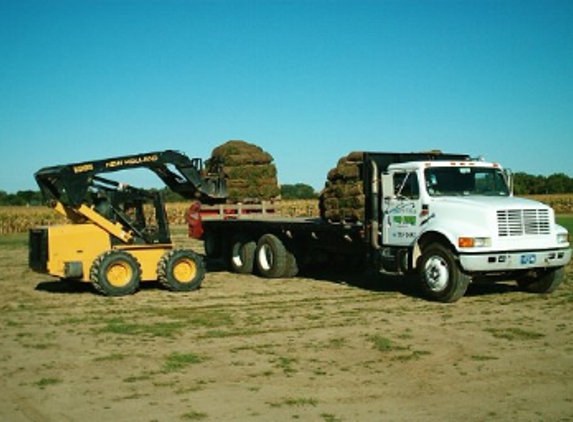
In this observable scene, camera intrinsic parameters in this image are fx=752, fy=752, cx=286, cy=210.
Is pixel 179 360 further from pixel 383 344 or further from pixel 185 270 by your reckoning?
pixel 185 270

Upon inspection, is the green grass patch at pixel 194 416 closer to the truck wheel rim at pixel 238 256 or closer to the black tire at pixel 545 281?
the black tire at pixel 545 281

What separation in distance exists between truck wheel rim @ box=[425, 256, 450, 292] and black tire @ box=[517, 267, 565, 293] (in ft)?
7.33

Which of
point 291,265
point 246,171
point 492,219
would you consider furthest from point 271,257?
point 492,219

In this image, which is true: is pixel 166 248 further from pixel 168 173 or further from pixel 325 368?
pixel 325 368

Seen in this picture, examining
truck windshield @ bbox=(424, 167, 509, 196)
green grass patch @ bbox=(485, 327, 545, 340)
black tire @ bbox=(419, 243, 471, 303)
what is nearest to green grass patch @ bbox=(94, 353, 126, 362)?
green grass patch @ bbox=(485, 327, 545, 340)

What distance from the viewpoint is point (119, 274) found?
15.0 m

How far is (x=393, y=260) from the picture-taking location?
563 inches

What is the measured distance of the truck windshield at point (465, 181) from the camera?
14.0m

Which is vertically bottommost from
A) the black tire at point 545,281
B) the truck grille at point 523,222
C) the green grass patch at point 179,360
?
the green grass patch at point 179,360

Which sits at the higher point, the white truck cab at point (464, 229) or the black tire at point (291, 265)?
the white truck cab at point (464, 229)

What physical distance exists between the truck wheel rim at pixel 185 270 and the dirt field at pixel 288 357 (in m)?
0.58

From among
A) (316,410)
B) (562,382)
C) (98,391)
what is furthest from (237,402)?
(562,382)

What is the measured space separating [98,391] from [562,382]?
477cm

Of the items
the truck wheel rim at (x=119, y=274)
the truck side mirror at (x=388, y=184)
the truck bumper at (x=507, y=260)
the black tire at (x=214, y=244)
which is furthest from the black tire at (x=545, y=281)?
the black tire at (x=214, y=244)
